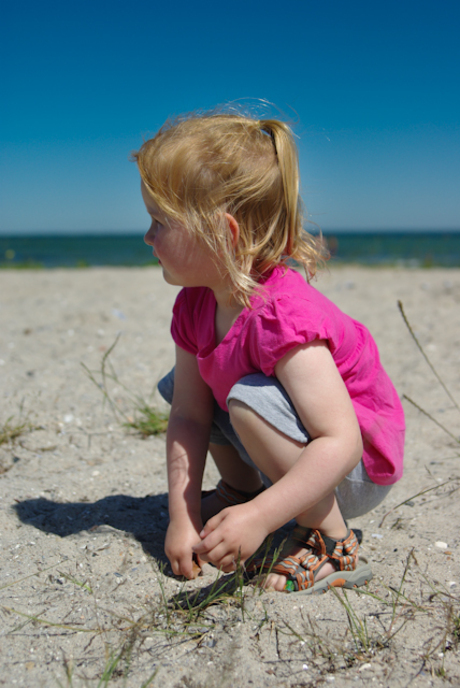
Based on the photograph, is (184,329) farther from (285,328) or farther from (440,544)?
(440,544)

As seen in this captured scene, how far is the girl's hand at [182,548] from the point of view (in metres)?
1.29

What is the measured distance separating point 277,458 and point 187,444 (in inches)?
14.6

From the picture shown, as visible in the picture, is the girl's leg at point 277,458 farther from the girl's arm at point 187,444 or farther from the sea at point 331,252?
the sea at point 331,252

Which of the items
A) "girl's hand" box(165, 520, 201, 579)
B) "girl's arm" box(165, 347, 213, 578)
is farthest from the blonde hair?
"girl's hand" box(165, 520, 201, 579)

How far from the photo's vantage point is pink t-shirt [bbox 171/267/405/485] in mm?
1154

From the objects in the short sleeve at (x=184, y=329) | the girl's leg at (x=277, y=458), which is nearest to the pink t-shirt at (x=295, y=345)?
the short sleeve at (x=184, y=329)

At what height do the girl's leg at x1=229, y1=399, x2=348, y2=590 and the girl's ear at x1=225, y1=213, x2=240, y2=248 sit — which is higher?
the girl's ear at x1=225, y1=213, x2=240, y2=248

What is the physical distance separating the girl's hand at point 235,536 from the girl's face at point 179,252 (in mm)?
576

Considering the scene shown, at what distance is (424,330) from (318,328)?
2.77m

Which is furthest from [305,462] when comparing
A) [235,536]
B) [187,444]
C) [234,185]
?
[234,185]

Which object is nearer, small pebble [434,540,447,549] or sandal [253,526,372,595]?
sandal [253,526,372,595]

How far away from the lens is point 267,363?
117 centimetres

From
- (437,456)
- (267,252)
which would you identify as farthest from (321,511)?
(437,456)

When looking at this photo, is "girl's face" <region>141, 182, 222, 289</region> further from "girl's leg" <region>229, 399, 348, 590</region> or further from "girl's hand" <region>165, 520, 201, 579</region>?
"girl's hand" <region>165, 520, 201, 579</region>
